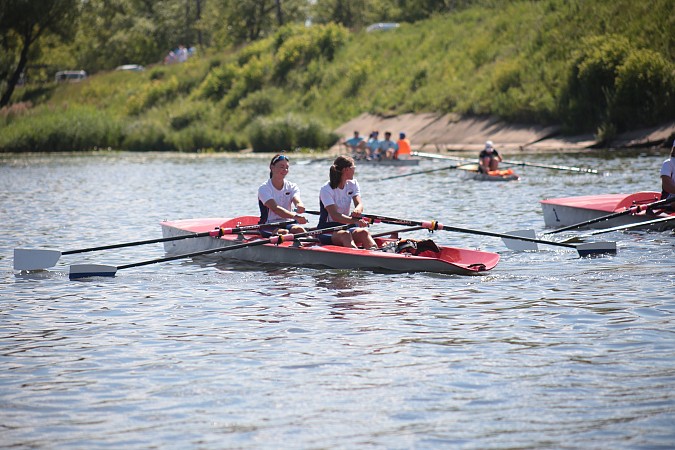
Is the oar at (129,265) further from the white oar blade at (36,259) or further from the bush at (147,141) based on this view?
the bush at (147,141)

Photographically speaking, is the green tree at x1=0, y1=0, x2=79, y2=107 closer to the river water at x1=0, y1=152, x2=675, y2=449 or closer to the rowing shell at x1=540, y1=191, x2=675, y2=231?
the river water at x1=0, y1=152, x2=675, y2=449

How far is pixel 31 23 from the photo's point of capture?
67.1m

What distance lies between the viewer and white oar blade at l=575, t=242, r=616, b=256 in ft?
50.8

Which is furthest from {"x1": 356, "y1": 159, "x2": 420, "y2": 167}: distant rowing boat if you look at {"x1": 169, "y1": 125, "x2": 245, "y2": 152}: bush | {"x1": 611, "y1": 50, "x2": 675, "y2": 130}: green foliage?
{"x1": 169, "y1": 125, "x2": 245, "y2": 152}: bush

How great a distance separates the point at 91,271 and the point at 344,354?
6.13 metres

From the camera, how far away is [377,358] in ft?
31.8

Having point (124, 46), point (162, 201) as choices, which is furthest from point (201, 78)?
point (162, 201)

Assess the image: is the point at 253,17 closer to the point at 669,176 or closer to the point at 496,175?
the point at 496,175

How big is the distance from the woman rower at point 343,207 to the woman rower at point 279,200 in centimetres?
61

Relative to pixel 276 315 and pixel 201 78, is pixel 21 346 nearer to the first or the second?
pixel 276 315

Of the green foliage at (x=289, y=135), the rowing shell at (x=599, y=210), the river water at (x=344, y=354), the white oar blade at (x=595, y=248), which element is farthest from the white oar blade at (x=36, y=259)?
the green foliage at (x=289, y=135)

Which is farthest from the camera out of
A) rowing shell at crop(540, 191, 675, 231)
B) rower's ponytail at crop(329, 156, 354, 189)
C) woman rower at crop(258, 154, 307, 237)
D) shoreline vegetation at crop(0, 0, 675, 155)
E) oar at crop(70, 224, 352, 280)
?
shoreline vegetation at crop(0, 0, 675, 155)

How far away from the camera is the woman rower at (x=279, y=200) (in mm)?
15656

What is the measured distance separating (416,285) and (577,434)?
6263 millimetres
